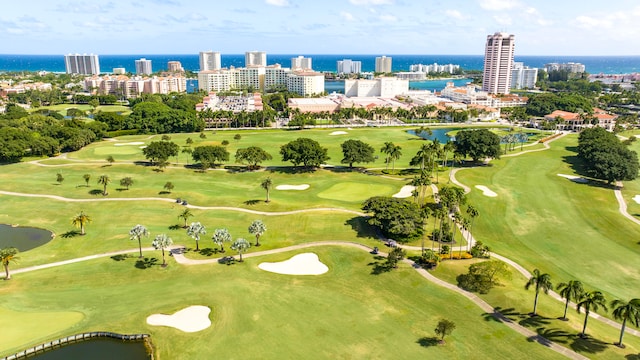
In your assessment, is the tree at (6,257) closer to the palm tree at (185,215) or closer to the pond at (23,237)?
the pond at (23,237)

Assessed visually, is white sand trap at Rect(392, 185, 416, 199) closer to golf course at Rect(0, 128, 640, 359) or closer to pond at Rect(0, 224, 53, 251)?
golf course at Rect(0, 128, 640, 359)

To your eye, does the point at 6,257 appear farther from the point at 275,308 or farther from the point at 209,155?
the point at 209,155

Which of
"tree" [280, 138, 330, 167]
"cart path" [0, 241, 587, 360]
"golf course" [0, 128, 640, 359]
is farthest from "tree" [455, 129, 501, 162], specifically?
"cart path" [0, 241, 587, 360]

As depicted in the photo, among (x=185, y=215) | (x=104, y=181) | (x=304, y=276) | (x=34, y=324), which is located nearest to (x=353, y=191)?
(x=185, y=215)

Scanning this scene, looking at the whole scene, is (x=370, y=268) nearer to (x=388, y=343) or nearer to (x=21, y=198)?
(x=388, y=343)

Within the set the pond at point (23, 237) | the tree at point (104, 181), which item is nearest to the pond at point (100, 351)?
the pond at point (23, 237)

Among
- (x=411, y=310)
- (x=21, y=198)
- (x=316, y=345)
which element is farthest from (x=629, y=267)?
(x=21, y=198)
